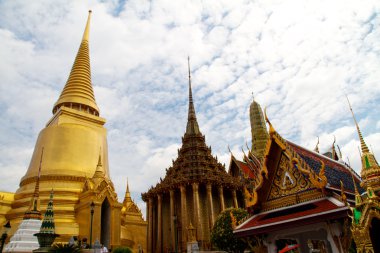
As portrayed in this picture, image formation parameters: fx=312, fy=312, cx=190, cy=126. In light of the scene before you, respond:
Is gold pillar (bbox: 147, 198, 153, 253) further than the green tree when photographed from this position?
Yes

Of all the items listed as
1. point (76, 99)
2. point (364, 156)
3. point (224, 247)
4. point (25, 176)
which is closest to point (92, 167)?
point (25, 176)

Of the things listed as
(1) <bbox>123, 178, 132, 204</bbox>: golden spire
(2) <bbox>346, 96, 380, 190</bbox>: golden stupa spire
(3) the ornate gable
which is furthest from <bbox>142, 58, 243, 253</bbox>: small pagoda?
(2) <bbox>346, 96, 380, 190</bbox>: golden stupa spire

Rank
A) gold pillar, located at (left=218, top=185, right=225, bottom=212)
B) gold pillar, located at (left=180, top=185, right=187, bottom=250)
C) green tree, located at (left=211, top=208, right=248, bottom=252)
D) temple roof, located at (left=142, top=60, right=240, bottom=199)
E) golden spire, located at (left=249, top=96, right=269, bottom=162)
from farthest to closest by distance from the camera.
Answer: golden spire, located at (left=249, top=96, right=269, bottom=162) → temple roof, located at (left=142, top=60, right=240, bottom=199) → gold pillar, located at (left=218, top=185, right=225, bottom=212) → gold pillar, located at (left=180, top=185, right=187, bottom=250) → green tree, located at (left=211, top=208, right=248, bottom=252)

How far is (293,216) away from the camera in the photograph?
804 cm

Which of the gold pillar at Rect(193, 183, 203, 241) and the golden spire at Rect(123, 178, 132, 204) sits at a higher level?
the golden spire at Rect(123, 178, 132, 204)

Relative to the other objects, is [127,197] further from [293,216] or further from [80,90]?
[293,216]

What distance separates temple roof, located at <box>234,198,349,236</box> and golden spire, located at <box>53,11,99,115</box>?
24.5 m

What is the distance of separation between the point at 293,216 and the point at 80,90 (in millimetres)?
27065

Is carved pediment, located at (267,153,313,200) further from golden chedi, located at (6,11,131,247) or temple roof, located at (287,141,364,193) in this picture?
golden chedi, located at (6,11,131,247)

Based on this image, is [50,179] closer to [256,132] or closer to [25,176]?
[25,176]

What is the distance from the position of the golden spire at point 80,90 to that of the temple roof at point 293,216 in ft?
80.3

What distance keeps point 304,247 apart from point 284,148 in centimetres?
375

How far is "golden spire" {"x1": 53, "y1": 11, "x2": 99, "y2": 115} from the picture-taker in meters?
29.8

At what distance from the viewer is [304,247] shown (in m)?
10.4
